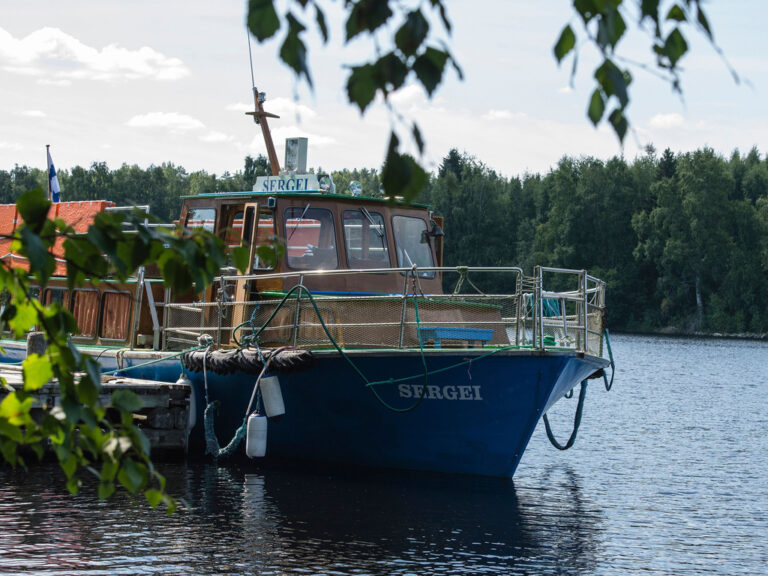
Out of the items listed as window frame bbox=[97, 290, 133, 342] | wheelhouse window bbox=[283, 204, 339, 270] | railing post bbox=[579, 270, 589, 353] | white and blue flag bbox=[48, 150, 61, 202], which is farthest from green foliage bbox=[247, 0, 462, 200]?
white and blue flag bbox=[48, 150, 61, 202]

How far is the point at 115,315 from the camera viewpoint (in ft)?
51.4

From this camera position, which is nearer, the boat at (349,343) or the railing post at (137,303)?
the boat at (349,343)

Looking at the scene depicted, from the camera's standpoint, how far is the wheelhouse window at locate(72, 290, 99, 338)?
15977 millimetres

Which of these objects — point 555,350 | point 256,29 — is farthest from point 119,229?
point 555,350

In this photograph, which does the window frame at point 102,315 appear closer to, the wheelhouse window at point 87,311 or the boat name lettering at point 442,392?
the wheelhouse window at point 87,311

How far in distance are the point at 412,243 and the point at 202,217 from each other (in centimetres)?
295

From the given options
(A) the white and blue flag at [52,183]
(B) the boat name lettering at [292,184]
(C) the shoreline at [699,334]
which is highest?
(A) the white and blue flag at [52,183]

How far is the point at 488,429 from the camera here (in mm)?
12438

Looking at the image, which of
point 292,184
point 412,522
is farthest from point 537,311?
point 292,184

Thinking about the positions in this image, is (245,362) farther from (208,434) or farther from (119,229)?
(119,229)

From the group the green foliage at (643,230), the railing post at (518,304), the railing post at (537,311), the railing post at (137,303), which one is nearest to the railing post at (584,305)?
the railing post at (537,311)

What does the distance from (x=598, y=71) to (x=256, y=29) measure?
934 mm

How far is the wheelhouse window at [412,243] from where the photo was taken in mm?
14555

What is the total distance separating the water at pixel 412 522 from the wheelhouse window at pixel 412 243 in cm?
298
